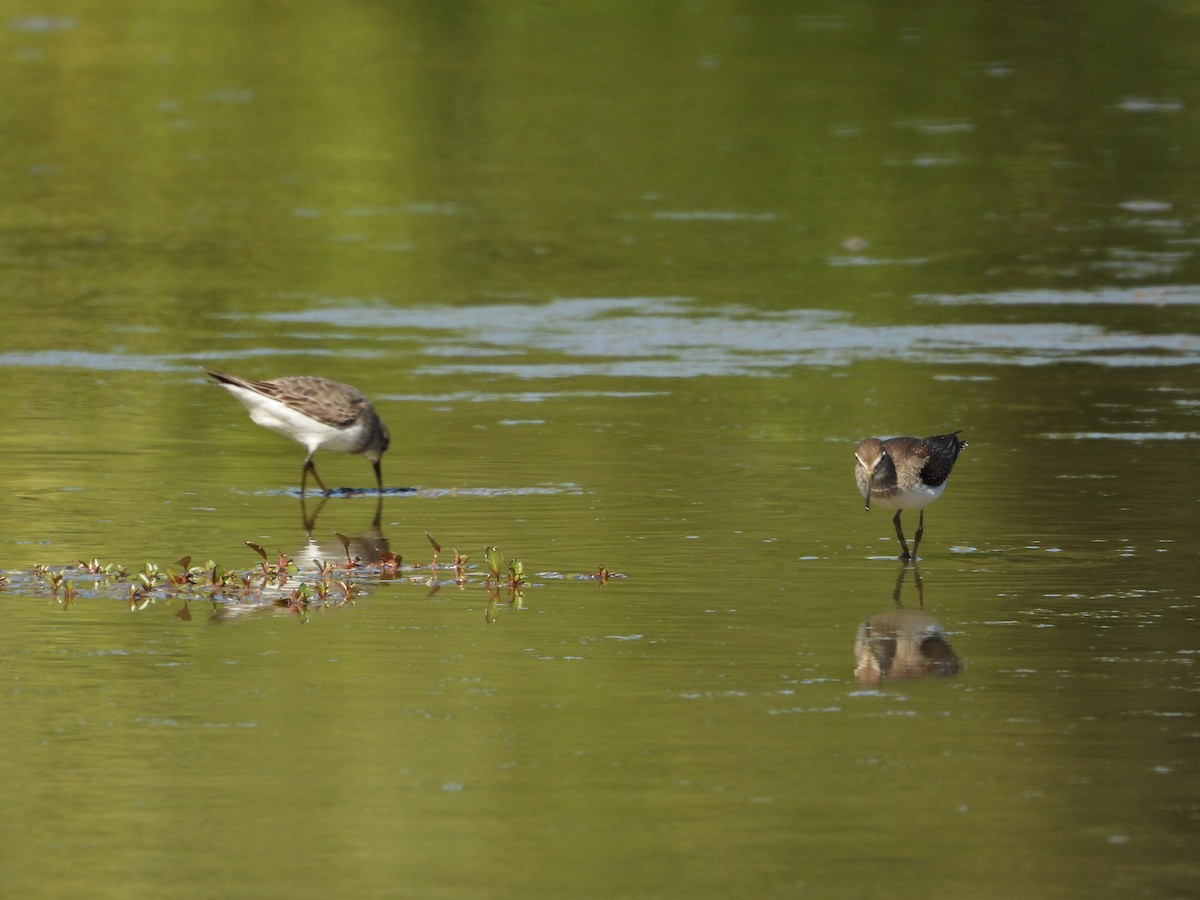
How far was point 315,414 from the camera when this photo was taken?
562 inches

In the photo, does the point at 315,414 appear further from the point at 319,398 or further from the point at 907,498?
the point at 907,498

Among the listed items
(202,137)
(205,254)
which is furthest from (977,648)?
(202,137)

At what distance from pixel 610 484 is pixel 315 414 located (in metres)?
1.80

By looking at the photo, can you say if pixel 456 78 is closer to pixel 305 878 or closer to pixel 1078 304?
pixel 1078 304

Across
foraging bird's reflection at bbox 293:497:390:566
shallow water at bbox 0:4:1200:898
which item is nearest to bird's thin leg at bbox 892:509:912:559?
shallow water at bbox 0:4:1200:898

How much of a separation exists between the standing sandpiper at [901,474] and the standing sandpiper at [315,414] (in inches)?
125

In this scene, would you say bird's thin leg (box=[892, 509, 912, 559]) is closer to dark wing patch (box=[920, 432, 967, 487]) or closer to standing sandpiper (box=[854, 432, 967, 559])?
standing sandpiper (box=[854, 432, 967, 559])

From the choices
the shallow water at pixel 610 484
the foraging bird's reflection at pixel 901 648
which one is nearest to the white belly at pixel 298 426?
the shallow water at pixel 610 484

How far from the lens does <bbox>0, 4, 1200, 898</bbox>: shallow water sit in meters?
7.44

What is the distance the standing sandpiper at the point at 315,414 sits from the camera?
14.1 meters

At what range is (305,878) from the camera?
6883 millimetres

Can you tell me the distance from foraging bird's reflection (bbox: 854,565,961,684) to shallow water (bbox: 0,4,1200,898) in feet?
0.13

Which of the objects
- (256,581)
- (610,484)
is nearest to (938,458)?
(610,484)

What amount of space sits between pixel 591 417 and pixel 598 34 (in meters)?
23.7
